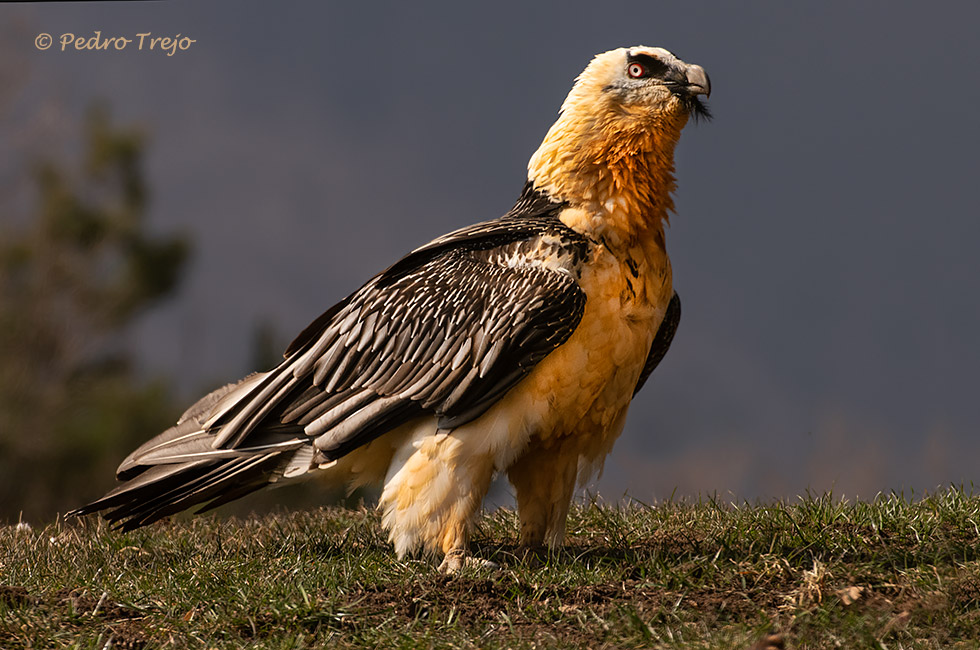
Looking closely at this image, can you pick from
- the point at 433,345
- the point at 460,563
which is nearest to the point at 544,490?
the point at 460,563

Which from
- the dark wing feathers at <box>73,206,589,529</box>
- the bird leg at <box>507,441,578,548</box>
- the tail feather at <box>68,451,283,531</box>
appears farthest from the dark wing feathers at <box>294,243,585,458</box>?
the bird leg at <box>507,441,578,548</box>

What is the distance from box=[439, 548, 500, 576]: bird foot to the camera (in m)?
6.03

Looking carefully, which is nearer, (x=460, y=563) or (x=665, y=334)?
(x=460, y=563)

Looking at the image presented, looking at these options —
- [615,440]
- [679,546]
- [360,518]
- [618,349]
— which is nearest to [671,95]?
[618,349]

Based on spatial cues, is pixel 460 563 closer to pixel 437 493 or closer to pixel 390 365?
pixel 437 493

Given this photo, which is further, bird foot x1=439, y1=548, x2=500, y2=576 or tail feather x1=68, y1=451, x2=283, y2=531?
tail feather x1=68, y1=451, x2=283, y2=531

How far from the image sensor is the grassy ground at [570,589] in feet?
16.5

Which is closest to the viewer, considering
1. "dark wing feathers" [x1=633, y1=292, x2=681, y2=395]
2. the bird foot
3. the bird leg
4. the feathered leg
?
the bird foot

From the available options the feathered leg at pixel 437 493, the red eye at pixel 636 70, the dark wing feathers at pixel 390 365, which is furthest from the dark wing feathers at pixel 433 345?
the red eye at pixel 636 70

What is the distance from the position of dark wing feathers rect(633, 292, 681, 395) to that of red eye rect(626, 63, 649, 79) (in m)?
1.48

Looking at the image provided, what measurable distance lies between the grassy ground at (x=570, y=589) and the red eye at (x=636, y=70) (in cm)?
300

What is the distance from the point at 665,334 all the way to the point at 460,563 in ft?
7.10

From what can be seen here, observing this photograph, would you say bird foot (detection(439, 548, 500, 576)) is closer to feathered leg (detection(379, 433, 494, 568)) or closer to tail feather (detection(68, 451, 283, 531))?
feathered leg (detection(379, 433, 494, 568))

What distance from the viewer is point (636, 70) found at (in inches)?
268
